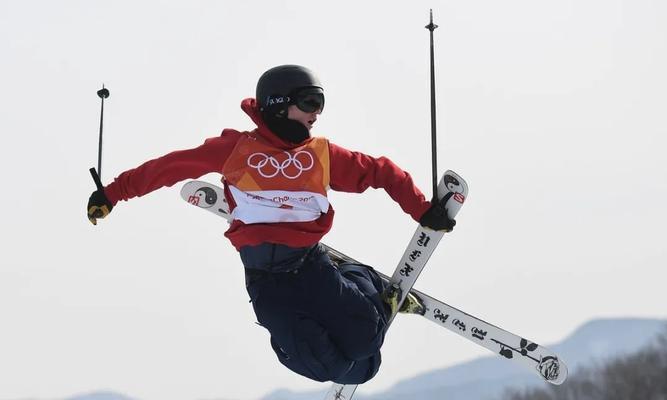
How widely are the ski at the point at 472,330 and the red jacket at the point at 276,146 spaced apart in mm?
1569

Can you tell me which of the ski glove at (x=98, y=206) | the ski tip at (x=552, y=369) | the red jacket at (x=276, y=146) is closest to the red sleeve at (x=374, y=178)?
the red jacket at (x=276, y=146)

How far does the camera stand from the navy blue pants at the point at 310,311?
6.04 meters

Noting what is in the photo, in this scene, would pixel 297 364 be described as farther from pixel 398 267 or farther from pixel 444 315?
pixel 444 315

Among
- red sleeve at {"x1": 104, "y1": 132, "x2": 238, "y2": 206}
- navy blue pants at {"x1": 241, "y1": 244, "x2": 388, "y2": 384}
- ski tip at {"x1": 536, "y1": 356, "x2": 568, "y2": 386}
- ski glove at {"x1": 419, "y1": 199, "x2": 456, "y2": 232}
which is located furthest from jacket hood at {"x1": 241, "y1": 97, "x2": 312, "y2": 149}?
ski tip at {"x1": 536, "y1": 356, "x2": 568, "y2": 386}

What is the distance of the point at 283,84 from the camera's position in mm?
6062

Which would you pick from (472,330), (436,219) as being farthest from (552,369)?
(436,219)

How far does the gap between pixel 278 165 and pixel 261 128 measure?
0.27m

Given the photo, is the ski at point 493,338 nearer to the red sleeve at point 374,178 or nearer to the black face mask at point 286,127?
the red sleeve at point 374,178

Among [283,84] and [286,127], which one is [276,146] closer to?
[286,127]

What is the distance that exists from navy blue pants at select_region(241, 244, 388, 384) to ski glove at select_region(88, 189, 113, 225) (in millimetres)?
852

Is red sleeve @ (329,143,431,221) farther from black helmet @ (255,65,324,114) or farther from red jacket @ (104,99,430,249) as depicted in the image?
black helmet @ (255,65,324,114)

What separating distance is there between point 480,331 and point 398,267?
1118mm

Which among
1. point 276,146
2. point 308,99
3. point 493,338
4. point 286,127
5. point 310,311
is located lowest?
point 310,311

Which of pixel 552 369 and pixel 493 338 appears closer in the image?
pixel 552 369
